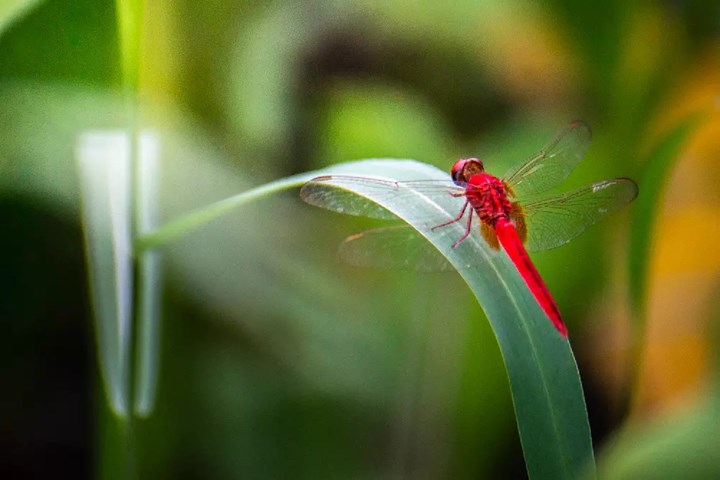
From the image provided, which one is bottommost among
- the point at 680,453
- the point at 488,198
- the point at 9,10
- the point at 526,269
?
the point at 680,453

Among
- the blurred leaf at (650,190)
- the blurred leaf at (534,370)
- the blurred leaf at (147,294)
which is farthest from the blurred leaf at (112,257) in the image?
the blurred leaf at (650,190)

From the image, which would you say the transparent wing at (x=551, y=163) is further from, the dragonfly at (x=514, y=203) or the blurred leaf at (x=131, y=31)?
the blurred leaf at (x=131, y=31)

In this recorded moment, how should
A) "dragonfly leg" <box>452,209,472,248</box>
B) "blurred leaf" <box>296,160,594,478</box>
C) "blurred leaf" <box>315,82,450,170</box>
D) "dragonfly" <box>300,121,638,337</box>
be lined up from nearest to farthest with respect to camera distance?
"blurred leaf" <box>296,160,594,478</box> → "dragonfly leg" <box>452,209,472,248</box> → "dragonfly" <box>300,121,638,337</box> → "blurred leaf" <box>315,82,450,170</box>

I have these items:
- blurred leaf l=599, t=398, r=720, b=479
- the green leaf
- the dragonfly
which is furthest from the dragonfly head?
blurred leaf l=599, t=398, r=720, b=479

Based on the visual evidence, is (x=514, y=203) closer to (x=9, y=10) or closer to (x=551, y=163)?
(x=551, y=163)

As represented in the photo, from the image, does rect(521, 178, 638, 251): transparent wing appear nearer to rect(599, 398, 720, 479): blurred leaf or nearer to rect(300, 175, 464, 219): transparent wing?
rect(300, 175, 464, 219): transparent wing

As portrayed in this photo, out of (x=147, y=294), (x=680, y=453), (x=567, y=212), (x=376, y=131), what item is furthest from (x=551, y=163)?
(x=147, y=294)

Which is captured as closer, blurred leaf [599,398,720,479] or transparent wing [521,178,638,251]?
blurred leaf [599,398,720,479]
